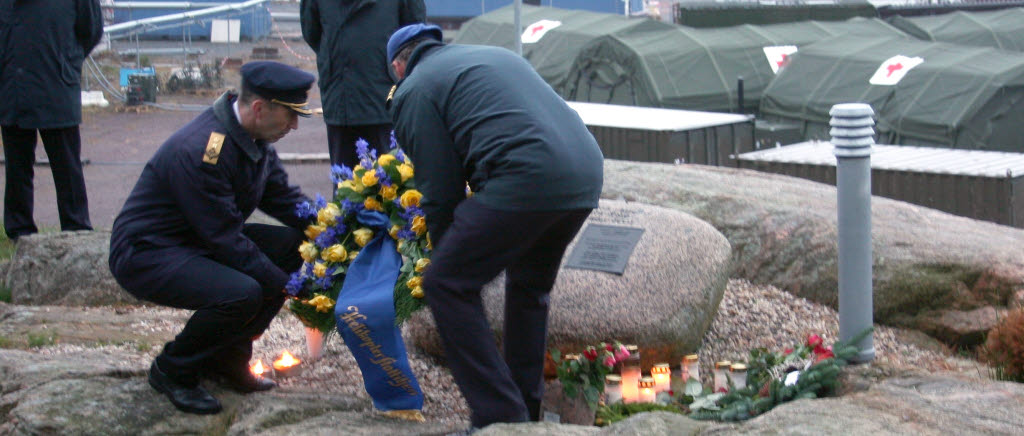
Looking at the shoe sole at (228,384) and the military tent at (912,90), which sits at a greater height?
the shoe sole at (228,384)

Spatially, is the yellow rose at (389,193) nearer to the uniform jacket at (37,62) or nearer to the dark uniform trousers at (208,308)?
the dark uniform trousers at (208,308)

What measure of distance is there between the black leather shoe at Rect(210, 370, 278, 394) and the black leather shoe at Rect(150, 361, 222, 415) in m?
0.17

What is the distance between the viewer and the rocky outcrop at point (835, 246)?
604cm

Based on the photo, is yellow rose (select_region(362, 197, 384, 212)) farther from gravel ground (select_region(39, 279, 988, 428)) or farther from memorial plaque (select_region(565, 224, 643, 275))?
memorial plaque (select_region(565, 224, 643, 275))

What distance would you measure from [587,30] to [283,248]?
52.8 feet

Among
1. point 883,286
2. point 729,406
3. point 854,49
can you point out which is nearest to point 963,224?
point 883,286

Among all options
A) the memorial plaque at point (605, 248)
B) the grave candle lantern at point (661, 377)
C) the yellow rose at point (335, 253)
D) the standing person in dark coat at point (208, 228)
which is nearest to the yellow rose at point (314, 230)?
the yellow rose at point (335, 253)

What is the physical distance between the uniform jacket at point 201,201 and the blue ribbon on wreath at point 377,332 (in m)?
0.32

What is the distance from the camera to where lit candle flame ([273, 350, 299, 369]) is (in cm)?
539

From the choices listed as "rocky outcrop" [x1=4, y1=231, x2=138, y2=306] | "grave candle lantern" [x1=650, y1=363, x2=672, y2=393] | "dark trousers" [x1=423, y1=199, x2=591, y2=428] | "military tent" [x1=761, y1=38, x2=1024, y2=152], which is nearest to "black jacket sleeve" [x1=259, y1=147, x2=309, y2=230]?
"dark trousers" [x1=423, y1=199, x2=591, y2=428]

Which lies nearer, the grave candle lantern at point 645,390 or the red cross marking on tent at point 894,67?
the grave candle lantern at point 645,390

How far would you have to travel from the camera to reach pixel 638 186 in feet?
24.2

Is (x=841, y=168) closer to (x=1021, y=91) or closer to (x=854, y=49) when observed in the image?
(x=1021, y=91)

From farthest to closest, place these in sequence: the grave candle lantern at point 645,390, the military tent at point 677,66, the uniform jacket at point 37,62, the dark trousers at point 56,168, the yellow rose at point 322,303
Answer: the military tent at point 677,66 < the dark trousers at point 56,168 < the uniform jacket at point 37,62 < the grave candle lantern at point 645,390 < the yellow rose at point 322,303
